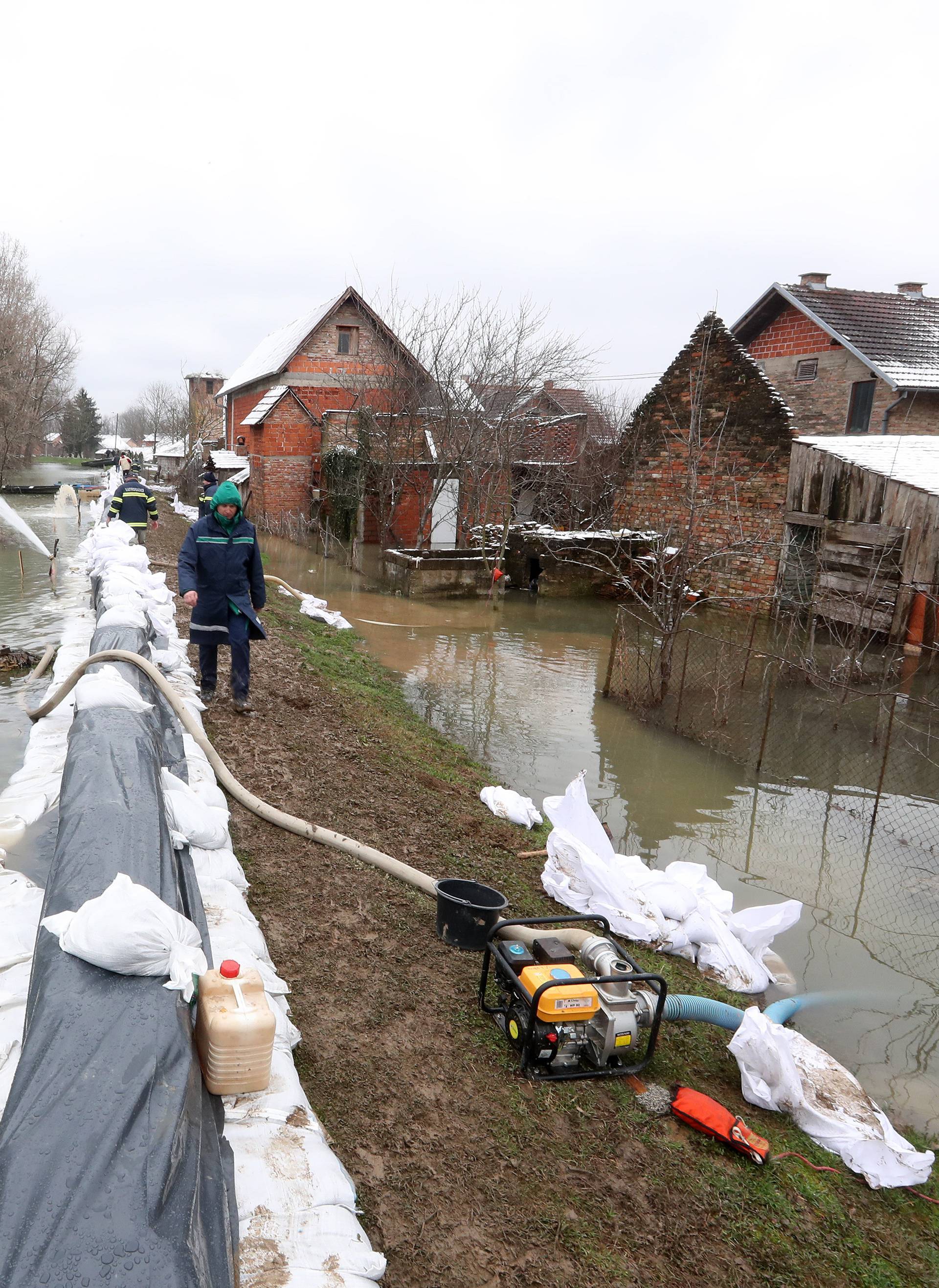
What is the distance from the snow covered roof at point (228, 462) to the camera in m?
28.2

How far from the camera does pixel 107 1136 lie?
1.87 m

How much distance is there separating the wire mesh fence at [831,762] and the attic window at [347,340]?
56.5ft

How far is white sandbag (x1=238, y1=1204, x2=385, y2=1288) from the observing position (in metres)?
2.11

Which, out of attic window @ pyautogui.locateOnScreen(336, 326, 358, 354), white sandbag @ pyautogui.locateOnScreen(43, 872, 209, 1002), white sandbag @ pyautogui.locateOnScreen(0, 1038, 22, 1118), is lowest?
white sandbag @ pyautogui.locateOnScreen(0, 1038, 22, 1118)

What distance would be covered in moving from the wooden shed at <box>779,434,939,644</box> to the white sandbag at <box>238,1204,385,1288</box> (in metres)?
10.5

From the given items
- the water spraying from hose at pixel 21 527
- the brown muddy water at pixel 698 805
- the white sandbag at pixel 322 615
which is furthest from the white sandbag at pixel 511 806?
the water spraying from hose at pixel 21 527

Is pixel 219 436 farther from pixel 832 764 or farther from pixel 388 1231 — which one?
pixel 388 1231

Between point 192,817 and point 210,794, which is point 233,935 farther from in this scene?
point 210,794

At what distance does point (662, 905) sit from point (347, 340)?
2465 centimetres

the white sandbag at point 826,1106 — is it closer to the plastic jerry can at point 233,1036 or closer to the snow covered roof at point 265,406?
the plastic jerry can at point 233,1036

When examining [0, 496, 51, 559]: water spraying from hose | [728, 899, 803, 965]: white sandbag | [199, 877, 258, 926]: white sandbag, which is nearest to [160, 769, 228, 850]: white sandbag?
[199, 877, 258, 926]: white sandbag

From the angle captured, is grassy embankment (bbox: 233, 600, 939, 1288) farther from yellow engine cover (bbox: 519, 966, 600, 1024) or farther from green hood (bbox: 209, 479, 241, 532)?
green hood (bbox: 209, 479, 241, 532)

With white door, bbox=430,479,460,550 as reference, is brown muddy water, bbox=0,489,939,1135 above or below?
below

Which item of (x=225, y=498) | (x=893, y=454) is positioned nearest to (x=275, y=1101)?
(x=225, y=498)
